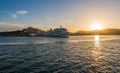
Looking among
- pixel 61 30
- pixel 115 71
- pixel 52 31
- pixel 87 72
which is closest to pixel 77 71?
pixel 87 72

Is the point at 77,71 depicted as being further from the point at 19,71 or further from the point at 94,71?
the point at 19,71

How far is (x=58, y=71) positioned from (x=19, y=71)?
4007 mm

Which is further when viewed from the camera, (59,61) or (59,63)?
(59,61)

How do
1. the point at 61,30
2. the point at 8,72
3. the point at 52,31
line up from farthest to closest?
the point at 52,31 → the point at 61,30 → the point at 8,72

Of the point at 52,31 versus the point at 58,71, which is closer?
the point at 58,71

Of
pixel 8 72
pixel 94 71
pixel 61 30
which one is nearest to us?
pixel 8 72

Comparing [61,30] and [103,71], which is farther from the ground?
[61,30]

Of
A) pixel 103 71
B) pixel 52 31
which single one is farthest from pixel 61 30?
pixel 103 71

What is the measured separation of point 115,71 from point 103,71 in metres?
1.23

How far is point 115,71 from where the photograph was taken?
15844 millimetres

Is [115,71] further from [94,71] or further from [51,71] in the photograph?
[51,71]

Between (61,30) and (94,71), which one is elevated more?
(61,30)

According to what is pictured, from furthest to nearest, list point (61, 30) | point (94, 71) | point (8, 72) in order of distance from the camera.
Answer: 1. point (61, 30)
2. point (94, 71)
3. point (8, 72)

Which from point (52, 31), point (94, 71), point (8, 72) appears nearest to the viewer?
point (8, 72)
